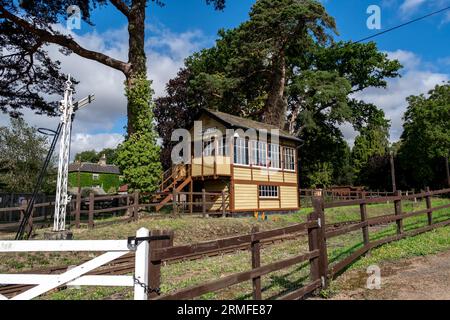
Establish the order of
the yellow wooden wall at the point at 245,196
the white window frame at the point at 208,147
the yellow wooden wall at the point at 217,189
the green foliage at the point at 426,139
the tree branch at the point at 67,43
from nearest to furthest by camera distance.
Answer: the tree branch at the point at 67,43, the yellow wooden wall at the point at 245,196, the yellow wooden wall at the point at 217,189, the white window frame at the point at 208,147, the green foliage at the point at 426,139

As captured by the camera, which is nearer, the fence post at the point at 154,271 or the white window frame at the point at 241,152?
the fence post at the point at 154,271

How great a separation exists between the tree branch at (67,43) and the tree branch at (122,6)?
2604 millimetres

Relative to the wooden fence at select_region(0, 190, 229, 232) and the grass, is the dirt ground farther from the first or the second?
the wooden fence at select_region(0, 190, 229, 232)

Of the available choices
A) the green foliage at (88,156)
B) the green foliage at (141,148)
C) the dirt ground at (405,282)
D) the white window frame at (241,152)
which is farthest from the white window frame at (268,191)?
the green foliage at (88,156)

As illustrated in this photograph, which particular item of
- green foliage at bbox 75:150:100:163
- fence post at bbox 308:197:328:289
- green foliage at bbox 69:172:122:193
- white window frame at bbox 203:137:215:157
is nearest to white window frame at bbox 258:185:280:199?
white window frame at bbox 203:137:215:157

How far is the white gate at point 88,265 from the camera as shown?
328 centimetres

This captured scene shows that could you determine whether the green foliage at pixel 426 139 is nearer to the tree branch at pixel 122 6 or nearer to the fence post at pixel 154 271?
the tree branch at pixel 122 6

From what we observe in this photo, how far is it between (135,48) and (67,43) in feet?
11.6

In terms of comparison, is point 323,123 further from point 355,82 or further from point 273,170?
point 273,170

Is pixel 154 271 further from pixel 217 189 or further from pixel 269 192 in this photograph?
pixel 269 192

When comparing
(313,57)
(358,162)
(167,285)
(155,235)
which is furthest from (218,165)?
(358,162)

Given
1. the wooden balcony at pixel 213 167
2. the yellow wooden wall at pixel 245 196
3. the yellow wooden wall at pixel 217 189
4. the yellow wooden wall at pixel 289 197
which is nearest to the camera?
the wooden balcony at pixel 213 167

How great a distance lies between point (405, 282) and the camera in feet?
18.9
